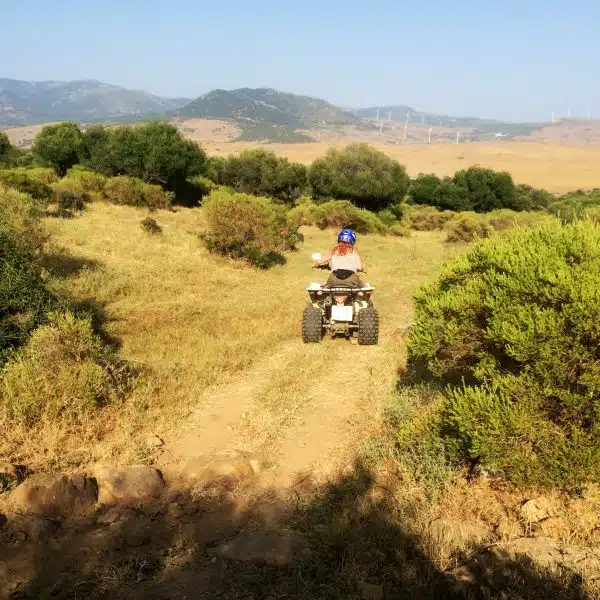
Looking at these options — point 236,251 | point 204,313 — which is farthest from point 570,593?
point 236,251

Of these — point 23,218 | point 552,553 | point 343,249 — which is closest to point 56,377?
point 343,249

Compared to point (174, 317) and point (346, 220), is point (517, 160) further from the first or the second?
point (174, 317)

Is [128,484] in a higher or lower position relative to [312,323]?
lower

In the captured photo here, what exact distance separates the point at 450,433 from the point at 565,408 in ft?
3.36

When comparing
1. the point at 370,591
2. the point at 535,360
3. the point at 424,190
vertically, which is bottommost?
the point at 370,591

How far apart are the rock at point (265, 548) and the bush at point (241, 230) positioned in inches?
472

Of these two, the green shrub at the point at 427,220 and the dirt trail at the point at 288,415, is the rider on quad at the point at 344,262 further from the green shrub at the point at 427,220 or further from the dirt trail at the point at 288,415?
the green shrub at the point at 427,220

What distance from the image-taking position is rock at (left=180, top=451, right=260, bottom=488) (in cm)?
477

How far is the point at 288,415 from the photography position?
6109 millimetres

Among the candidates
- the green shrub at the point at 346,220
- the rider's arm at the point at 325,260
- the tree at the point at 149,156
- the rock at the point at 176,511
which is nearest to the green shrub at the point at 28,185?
the tree at the point at 149,156

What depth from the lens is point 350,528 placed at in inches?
151

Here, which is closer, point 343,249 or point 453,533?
point 453,533

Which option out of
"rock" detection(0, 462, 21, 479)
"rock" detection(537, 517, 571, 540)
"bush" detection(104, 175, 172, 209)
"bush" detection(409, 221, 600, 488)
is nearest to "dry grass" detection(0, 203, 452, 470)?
"rock" detection(0, 462, 21, 479)

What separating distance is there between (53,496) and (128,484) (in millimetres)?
632
